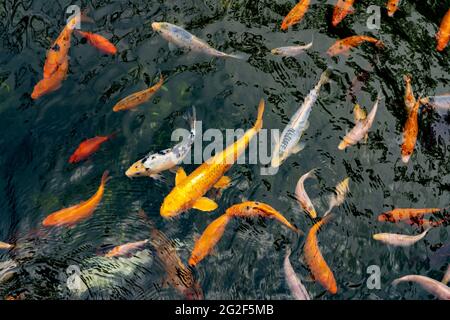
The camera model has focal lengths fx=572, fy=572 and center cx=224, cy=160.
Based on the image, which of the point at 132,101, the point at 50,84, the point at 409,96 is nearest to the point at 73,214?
the point at 132,101

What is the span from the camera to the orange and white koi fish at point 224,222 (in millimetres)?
5348

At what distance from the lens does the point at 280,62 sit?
21.2 feet

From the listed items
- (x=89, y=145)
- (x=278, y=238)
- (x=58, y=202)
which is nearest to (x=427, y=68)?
(x=278, y=238)

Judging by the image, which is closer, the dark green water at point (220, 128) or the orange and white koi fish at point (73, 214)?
the dark green water at point (220, 128)

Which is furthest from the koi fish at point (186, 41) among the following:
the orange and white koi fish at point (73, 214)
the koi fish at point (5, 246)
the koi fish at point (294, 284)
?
the koi fish at point (5, 246)

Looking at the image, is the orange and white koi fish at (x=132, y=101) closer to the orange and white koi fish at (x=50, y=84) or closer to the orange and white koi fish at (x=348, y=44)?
the orange and white koi fish at (x=50, y=84)

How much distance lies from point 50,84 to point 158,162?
1656 millimetres

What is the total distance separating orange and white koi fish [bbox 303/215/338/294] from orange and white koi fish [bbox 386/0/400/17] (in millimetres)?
3011

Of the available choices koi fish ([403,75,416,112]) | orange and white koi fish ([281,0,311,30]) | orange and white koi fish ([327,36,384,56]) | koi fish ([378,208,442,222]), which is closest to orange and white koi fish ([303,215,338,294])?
koi fish ([378,208,442,222])

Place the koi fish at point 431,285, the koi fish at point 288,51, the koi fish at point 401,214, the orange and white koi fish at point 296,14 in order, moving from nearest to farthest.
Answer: the koi fish at point 431,285 → the koi fish at point 401,214 → the koi fish at point 288,51 → the orange and white koi fish at point 296,14

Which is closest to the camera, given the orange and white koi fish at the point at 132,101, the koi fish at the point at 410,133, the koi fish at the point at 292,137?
the koi fish at the point at 292,137

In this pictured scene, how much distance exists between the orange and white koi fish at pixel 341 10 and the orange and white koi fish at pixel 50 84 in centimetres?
319
